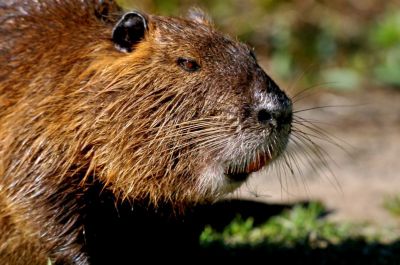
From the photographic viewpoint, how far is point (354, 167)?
23.5 feet

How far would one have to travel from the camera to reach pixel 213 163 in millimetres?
3713

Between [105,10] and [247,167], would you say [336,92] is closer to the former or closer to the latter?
[105,10]

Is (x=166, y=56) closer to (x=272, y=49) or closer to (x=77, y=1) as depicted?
(x=77, y=1)

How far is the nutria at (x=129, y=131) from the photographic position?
372 centimetres

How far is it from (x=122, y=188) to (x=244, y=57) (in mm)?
742

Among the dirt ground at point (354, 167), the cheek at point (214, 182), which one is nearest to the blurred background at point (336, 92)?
the dirt ground at point (354, 167)

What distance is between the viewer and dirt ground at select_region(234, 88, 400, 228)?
20.2ft

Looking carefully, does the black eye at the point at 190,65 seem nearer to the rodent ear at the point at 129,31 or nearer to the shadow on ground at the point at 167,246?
the rodent ear at the point at 129,31

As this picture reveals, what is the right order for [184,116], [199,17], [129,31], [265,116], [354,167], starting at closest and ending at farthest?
[265,116]
[184,116]
[129,31]
[199,17]
[354,167]

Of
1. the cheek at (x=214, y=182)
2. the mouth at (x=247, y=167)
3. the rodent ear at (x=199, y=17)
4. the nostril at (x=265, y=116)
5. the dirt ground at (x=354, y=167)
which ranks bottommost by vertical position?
the dirt ground at (x=354, y=167)

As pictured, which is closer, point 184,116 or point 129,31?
point 184,116

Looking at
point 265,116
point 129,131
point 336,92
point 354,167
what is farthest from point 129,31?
point 336,92

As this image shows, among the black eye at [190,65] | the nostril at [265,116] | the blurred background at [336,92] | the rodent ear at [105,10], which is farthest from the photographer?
the blurred background at [336,92]

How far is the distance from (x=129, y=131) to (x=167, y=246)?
25.7 inches
